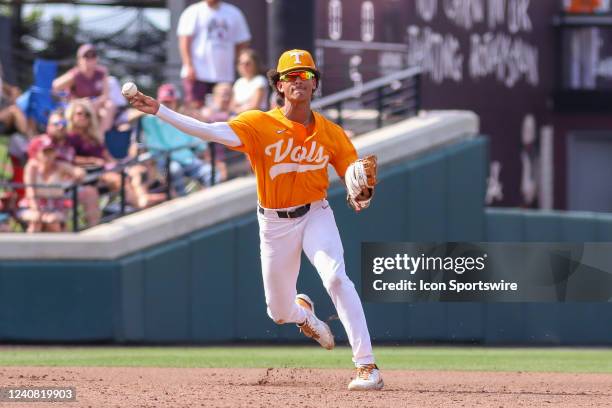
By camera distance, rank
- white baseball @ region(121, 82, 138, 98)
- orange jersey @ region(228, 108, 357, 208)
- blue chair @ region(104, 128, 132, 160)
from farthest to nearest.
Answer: blue chair @ region(104, 128, 132, 160) < orange jersey @ region(228, 108, 357, 208) < white baseball @ region(121, 82, 138, 98)

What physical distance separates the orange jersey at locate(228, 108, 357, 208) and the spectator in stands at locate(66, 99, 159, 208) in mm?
4010

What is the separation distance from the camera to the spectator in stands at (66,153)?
12039 mm

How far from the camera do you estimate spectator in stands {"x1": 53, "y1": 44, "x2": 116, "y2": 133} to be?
13.0m

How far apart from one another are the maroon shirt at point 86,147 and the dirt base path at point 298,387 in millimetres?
3158

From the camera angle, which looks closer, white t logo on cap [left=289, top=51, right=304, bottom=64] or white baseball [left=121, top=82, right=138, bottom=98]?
white baseball [left=121, top=82, right=138, bottom=98]

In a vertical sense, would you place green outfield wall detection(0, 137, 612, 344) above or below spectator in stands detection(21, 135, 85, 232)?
below

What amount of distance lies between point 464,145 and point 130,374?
17.8 feet

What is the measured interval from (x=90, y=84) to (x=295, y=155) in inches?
218

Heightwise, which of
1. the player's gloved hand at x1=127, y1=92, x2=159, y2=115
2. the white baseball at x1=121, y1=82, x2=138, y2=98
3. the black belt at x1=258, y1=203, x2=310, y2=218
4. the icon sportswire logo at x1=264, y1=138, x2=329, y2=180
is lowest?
the black belt at x1=258, y1=203, x2=310, y2=218

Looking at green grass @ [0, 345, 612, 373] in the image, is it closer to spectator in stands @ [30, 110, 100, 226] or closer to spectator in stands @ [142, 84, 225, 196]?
spectator in stands @ [30, 110, 100, 226]

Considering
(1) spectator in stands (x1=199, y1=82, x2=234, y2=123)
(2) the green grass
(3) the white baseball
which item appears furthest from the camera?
(1) spectator in stands (x1=199, y1=82, x2=234, y2=123)

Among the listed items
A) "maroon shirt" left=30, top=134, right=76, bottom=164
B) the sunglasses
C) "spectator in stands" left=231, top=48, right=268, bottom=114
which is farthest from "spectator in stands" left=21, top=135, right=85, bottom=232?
the sunglasses

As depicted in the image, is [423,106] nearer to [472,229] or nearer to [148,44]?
[472,229]

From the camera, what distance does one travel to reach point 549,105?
18.0 metres
